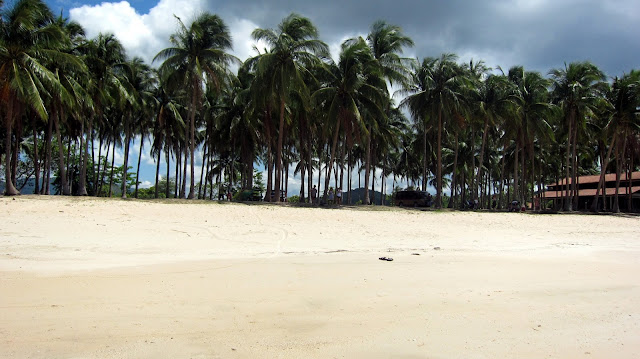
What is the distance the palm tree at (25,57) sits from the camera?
58.5ft

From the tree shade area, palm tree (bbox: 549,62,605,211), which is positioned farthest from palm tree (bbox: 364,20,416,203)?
palm tree (bbox: 549,62,605,211)

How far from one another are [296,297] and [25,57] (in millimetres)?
19685

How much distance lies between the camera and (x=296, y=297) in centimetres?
548

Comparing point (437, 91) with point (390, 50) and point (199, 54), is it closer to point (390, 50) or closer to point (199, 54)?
point (390, 50)

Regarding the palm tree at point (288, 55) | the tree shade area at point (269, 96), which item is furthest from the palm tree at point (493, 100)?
the palm tree at point (288, 55)

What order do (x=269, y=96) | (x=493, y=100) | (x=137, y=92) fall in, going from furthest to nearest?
(x=493, y=100) → (x=137, y=92) → (x=269, y=96)

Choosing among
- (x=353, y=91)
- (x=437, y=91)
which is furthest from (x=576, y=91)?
(x=353, y=91)

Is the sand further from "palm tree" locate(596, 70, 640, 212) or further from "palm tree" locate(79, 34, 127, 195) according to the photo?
"palm tree" locate(596, 70, 640, 212)

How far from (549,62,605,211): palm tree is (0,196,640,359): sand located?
83.7ft

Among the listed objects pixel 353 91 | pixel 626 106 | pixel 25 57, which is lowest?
pixel 25 57

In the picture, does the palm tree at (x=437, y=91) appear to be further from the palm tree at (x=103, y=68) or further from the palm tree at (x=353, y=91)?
the palm tree at (x=103, y=68)

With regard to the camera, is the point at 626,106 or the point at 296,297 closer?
the point at 296,297

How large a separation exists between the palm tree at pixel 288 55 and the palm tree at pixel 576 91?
2025 centimetres

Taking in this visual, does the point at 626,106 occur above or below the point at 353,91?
above
